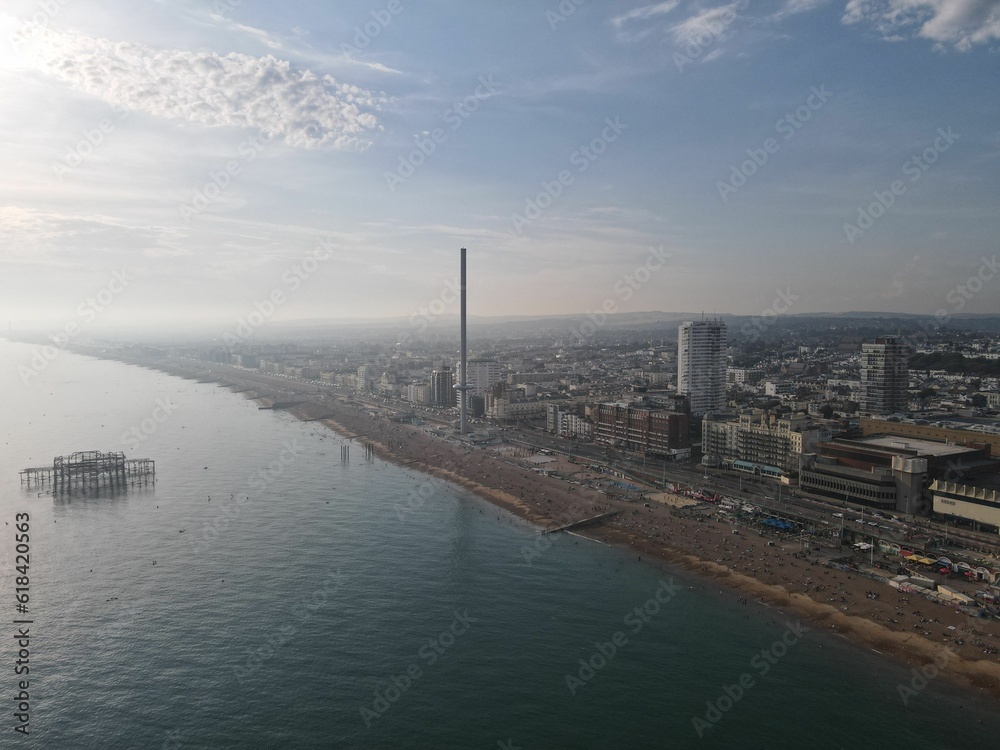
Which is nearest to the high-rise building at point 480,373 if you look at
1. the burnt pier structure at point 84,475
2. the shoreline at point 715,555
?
the shoreline at point 715,555

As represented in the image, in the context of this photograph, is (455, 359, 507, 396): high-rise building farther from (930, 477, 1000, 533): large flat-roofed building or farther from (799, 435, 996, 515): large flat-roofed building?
(930, 477, 1000, 533): large flat-roofed building

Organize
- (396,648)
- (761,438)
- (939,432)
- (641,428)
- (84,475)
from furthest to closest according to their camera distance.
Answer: (641,428), (761,438), (939,432), (84,475), (396,648)

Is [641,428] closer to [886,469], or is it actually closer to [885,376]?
[886,469]

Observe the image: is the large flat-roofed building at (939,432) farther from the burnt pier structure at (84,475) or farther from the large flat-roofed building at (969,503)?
the burnt pier structure at (84,475)

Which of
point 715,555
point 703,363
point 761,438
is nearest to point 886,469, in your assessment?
point 761,438

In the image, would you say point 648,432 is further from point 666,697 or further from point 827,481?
point 666,697

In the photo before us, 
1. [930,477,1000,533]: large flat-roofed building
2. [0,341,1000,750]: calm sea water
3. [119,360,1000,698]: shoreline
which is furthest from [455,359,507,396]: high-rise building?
[930,477,1000,533]: large flat-roofed building

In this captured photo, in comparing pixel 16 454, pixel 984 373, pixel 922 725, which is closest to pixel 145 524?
pixel 16 454
